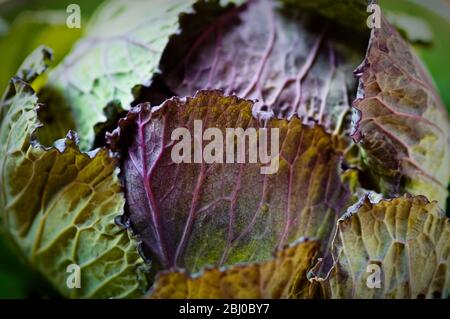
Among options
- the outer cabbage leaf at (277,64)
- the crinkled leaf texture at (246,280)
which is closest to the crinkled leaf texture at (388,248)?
the crinkled leaf texture at (246,280)

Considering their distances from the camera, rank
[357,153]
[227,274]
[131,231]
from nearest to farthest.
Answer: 1. [227,274]
2. [131,231]
3. [357,153]

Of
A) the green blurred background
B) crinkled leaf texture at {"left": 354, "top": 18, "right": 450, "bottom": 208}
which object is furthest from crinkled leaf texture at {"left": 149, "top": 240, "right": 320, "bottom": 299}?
the green blurred background

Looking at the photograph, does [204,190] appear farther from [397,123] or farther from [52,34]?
[52,34]

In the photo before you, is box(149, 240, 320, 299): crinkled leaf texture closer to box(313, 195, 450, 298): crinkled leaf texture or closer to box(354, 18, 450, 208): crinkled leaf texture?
box(313, 195, 450, 298): crinkled leaf texture

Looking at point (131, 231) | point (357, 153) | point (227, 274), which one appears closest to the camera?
point (227, 274)

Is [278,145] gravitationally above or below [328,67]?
below
